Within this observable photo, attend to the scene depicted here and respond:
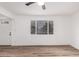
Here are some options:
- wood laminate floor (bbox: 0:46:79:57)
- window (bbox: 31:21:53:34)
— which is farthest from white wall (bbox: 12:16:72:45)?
wood laminate floor (bbox: 0:46:79:57)

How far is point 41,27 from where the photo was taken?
993cm

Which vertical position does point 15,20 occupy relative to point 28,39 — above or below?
above

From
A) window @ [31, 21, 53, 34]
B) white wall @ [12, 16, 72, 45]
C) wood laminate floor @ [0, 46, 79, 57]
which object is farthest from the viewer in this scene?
window @ [31, 21, 53, 34]

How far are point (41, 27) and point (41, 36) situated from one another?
24.0 inches

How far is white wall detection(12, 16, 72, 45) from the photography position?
977cm

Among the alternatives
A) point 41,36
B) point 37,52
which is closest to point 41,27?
point 41,36

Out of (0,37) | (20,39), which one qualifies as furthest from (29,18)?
(0,37)

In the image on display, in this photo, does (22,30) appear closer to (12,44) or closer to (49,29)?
(12,44)

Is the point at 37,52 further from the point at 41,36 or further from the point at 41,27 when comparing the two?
the point at 41,27

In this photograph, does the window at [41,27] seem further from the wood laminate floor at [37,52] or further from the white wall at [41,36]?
the wood laminate floor at [37,52]

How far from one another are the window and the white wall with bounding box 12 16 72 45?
0.89ft

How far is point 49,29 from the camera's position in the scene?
9.96 m

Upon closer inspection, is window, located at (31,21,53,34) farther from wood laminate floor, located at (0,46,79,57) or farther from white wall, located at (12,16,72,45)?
wood laminate floor, located at (0,46,79,57)

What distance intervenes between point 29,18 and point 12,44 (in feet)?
6.76
